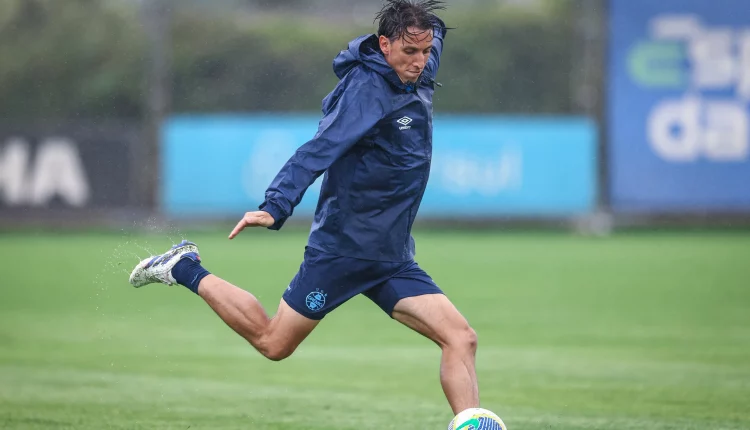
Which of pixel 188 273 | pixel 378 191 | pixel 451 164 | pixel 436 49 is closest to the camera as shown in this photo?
pixel 378 191

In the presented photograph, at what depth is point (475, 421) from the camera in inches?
253

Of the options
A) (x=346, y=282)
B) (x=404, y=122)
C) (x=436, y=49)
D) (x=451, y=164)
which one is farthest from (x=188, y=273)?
(x=451, y=164)

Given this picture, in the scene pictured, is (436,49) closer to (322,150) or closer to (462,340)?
(322,150)

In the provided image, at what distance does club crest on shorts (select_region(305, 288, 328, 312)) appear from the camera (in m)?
6.84

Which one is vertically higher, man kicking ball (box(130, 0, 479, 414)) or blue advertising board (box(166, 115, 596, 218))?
man kicking ball (box(130, 0, 479, 414))

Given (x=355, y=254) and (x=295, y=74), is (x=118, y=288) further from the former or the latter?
(x=295, y=74)

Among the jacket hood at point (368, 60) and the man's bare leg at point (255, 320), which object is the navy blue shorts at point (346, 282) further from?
the jacket hood at point (368, 60)

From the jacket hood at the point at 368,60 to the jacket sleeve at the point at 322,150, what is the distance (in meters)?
0.16

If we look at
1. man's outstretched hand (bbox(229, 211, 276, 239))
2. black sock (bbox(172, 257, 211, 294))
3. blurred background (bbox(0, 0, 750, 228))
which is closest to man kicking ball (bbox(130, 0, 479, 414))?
man's outstretched hand (bbox(229, 211, 276, 239))

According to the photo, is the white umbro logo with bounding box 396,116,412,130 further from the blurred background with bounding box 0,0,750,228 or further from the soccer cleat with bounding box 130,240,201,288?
the blurred background with bounding box 0,0,750,228

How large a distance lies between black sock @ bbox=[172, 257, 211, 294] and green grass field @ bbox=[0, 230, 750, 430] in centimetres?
109

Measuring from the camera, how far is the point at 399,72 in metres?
6.61

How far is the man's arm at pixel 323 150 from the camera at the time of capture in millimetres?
6340

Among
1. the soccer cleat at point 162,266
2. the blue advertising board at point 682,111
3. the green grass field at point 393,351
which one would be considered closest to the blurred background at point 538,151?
the blue advertising board at point 682,111
